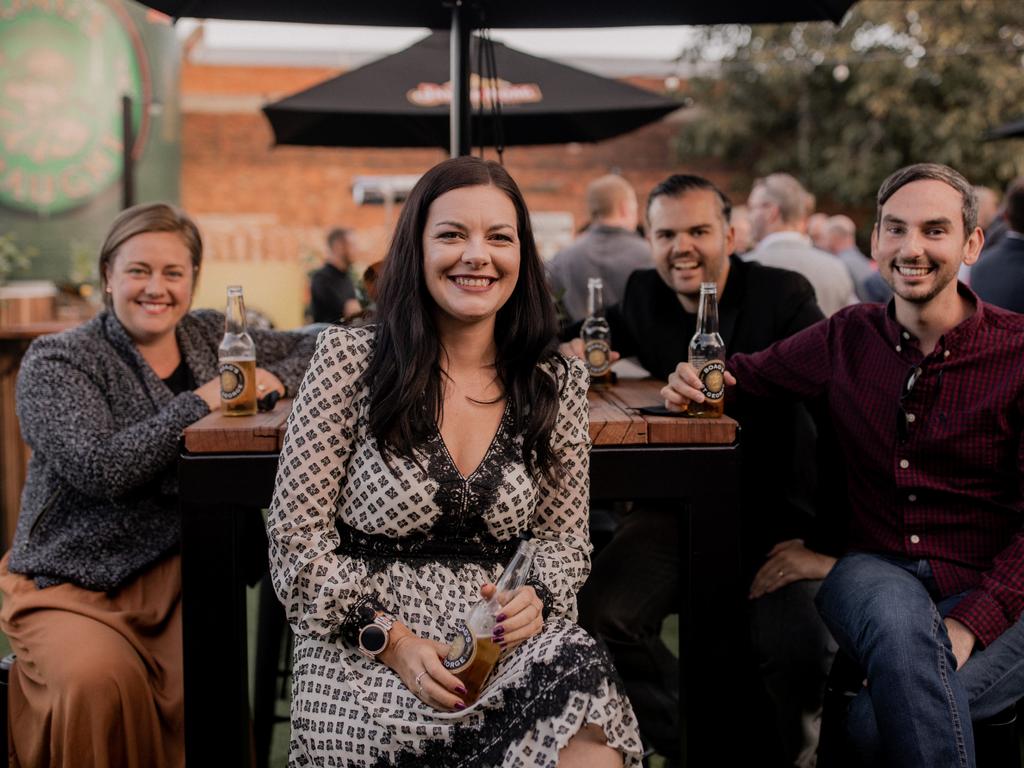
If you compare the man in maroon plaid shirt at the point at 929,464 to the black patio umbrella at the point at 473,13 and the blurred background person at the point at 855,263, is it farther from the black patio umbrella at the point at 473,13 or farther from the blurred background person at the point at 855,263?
the blurred background person at the point at 855,263

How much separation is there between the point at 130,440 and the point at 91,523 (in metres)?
0.23

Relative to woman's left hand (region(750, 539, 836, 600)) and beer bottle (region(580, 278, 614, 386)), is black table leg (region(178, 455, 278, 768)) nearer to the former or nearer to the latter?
beer bottle (region(580, 278, 614, 386))

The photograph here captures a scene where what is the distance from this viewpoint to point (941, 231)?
2148mm

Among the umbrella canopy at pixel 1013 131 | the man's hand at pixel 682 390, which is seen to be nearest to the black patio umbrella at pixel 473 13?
the man's hand at pixel 682 390

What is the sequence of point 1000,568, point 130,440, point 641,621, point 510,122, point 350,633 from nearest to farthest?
point 350,633 → point 1000,568 → point 130,440 → point 641,621 → point 510,122

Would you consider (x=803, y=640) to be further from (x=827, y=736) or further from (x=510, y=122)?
(x=510, y=122)

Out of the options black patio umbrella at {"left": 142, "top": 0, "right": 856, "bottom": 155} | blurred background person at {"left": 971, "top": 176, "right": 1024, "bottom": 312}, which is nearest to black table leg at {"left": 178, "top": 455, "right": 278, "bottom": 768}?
black patio umbrella at {"left": 142, "top": 0, "right": 856, "bottom": 155}

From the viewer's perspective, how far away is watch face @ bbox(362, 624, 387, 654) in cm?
168

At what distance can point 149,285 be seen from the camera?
2416 millimetres

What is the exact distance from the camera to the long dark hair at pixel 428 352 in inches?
70.6

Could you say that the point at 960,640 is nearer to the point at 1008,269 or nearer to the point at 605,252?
the point at 1008,269

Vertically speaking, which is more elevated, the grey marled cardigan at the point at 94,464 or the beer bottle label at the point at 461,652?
the grey marled cardigan at the point at 94,464

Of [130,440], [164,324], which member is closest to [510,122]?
[164,324]

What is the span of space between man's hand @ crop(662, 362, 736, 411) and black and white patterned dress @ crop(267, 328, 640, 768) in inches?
10.9
